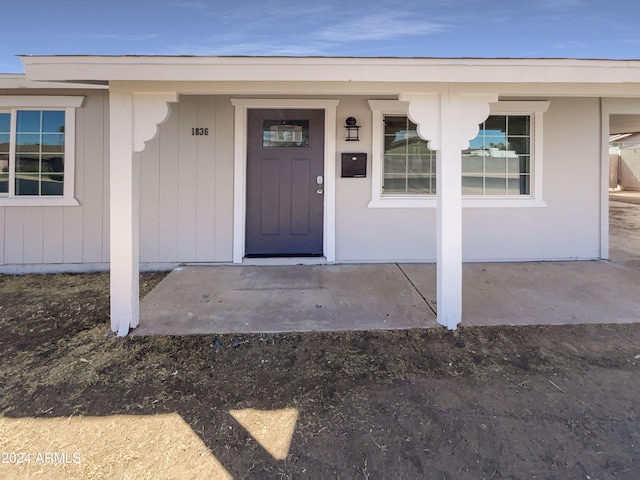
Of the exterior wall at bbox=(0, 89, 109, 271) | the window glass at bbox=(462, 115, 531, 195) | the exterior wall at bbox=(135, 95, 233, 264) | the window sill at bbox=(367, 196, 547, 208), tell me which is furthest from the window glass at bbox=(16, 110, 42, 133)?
the window glass at bbox=(462, 115, 531, 195)

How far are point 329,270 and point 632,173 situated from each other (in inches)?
970

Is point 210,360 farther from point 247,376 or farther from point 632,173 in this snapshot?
point 632,173

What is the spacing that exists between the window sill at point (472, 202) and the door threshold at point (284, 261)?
1029mm

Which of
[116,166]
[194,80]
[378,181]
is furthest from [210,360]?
[378,181]

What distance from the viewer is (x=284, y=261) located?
479 cm

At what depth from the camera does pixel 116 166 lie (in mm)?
2787

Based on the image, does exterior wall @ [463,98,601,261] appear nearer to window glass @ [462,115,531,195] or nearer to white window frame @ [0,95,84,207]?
window glass @ [462,115,531,195]

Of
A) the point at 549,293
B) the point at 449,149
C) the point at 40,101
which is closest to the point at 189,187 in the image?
the point at 40,101

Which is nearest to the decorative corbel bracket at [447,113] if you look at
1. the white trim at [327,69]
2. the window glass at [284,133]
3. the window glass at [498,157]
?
the white trim at [327,69]

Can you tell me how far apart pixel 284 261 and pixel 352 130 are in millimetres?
1991

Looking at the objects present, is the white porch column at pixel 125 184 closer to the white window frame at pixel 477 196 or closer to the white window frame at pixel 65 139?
the white window frame at pixel 65 139

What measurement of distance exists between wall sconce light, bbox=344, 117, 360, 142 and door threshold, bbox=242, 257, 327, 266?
166cm

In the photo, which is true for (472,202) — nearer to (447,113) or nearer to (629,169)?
(447,113)

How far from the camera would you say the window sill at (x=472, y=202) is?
192 inches
